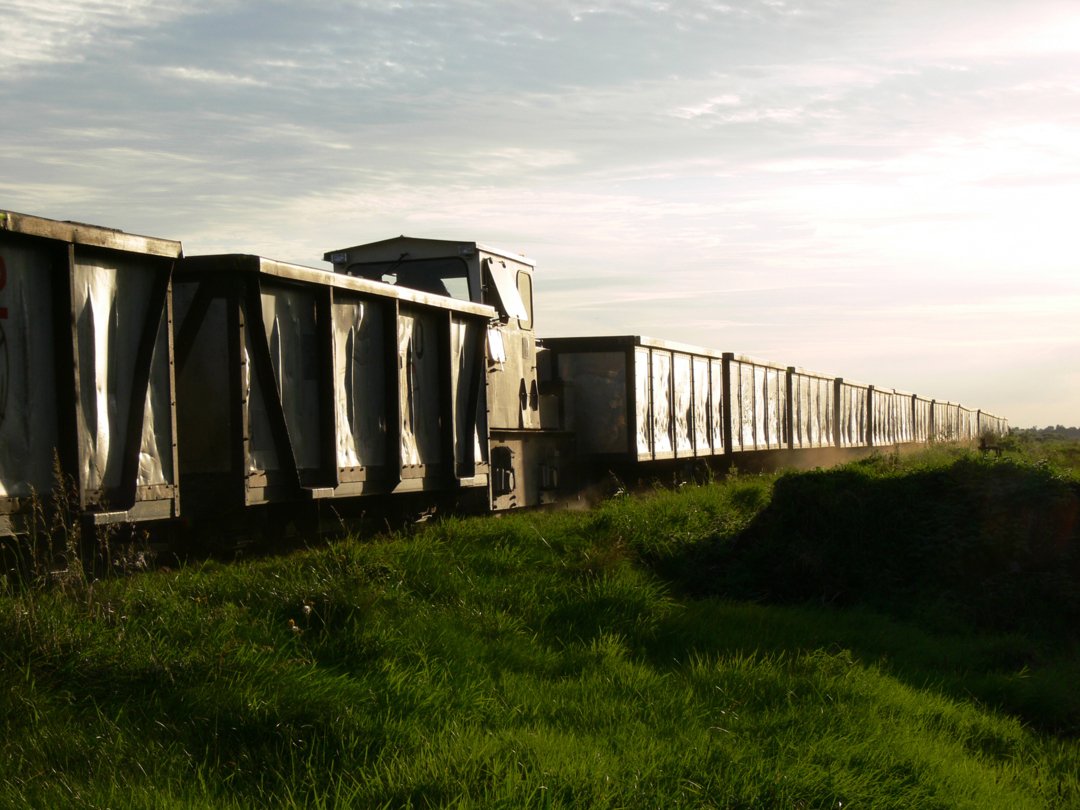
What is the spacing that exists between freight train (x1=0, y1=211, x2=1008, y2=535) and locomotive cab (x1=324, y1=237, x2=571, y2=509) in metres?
0.03

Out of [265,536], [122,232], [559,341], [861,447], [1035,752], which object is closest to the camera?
[1035,752]

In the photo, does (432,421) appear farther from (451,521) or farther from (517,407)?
(517,407)

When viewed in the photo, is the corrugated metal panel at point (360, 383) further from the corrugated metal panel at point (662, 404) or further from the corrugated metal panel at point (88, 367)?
the corrugated metal panel at point (662, 404)

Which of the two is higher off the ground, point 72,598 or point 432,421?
point 432,421

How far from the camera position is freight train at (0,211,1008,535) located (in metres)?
6.38

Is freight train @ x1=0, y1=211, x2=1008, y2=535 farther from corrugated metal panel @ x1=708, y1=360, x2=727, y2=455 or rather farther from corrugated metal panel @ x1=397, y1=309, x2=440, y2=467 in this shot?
corrugated metal panel @ x1=708, y1=360, x2=727, y2=455

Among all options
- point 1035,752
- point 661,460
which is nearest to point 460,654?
point 1035,752

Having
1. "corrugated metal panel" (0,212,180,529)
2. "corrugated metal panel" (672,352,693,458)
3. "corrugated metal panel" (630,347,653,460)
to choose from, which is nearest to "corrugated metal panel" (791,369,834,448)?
"corrugated metal panel" (672,352,693,458)

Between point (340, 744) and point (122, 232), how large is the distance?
3.60m

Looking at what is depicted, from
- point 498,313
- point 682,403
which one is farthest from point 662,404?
point 498,313

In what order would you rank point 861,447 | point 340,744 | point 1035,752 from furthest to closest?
point 861,447, point 1035,752, point 340,744

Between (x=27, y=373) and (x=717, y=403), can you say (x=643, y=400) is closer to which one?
(x=717, y=403)

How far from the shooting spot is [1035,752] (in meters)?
6.13

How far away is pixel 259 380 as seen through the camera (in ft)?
27.1
